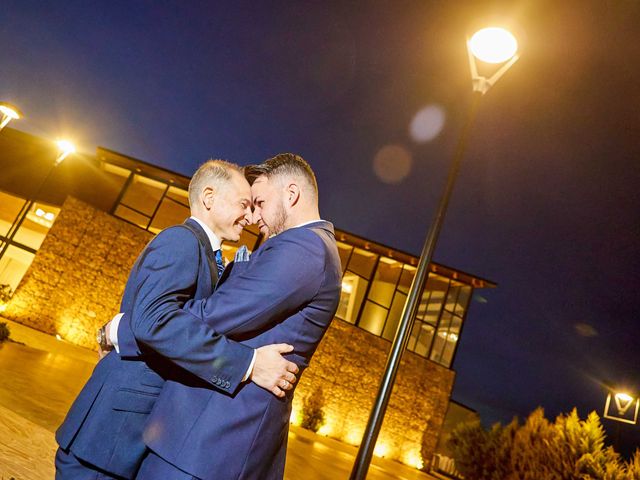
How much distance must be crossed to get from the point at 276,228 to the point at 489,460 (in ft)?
25.9

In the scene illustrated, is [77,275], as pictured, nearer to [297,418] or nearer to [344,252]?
[297,418]

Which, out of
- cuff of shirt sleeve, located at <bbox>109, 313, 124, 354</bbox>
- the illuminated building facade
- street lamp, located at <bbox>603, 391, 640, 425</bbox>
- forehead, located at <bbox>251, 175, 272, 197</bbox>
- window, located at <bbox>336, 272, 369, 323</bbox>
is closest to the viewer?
cuff of shirt sleeve, located at <bbox>109, 313, 124, 354</bbox>

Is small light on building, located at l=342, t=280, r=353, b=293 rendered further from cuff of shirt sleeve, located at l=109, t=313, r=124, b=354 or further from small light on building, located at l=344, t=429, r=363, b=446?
cuff of shirt sleeve, located at l=109, t=313, r=124, b=354

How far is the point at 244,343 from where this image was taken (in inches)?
54.3

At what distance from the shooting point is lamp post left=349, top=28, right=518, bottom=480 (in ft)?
8.20

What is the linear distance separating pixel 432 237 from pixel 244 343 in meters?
2.14

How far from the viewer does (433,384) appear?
16547 mm

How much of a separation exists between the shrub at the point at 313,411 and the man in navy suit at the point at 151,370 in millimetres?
13576

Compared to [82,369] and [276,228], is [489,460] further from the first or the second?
[82,369]

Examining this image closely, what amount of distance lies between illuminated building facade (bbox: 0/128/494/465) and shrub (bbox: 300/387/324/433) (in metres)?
0.17

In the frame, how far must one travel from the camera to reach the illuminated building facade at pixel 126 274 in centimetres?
1311

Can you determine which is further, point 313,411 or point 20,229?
point 20,229

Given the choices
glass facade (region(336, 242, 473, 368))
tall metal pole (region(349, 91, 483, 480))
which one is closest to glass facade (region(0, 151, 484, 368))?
glass facade (region(336, 242, 473, 368))

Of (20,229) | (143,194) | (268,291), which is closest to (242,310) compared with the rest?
(268,291)
